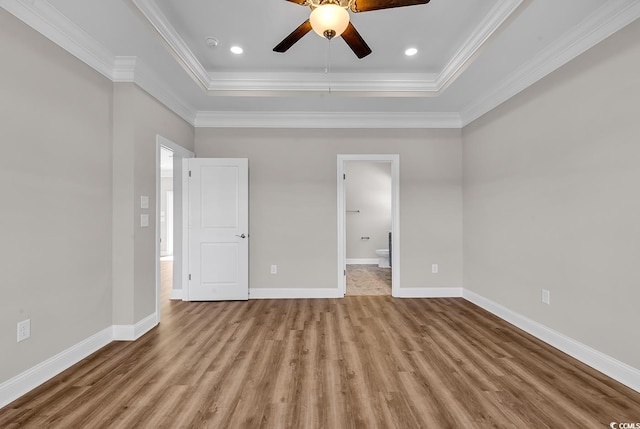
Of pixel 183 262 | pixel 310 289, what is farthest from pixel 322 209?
pixel 183 262

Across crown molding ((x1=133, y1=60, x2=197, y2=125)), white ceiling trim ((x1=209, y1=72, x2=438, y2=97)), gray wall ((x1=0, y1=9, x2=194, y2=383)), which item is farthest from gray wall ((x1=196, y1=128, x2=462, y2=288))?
gray wall ((x1=0, y1=9, x2=194, y2=383))

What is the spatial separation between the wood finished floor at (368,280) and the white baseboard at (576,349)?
1.61m

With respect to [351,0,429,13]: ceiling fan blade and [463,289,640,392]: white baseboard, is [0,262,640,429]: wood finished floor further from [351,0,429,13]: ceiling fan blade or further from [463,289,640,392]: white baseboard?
[351,0,429,13]: ceiling fan blade

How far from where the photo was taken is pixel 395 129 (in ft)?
14.0

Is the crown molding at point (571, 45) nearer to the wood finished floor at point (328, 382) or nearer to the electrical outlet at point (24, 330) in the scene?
the wood finished floor at point (328, 382)

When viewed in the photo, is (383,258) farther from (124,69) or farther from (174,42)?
(124,69)

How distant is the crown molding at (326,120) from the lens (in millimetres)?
4172

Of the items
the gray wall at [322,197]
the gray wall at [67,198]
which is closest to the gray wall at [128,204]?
the gray wall at [67,198]

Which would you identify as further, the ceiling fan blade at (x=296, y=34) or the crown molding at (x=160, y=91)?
the crown molding at (x=160, y=91)

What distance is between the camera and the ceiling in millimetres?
2199

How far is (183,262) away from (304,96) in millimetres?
2738

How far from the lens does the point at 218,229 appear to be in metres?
4.03

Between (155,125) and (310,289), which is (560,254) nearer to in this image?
(310,289)

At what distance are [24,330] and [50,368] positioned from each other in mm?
383
